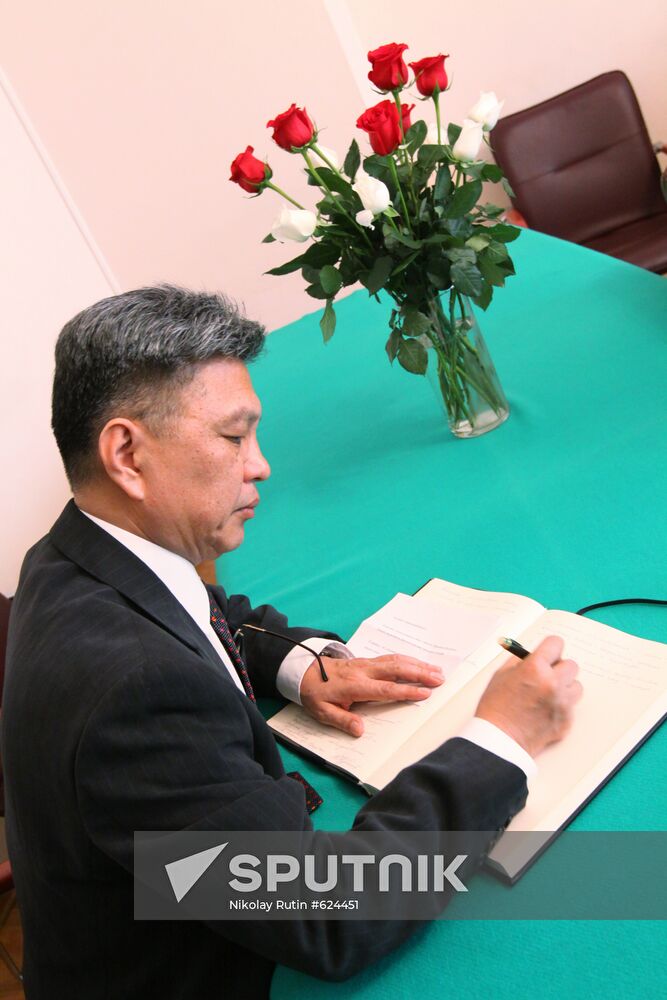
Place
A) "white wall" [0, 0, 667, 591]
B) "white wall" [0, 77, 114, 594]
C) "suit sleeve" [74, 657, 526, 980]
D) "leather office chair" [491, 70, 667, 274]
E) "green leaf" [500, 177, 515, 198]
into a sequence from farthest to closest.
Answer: "leather office chair" [491, 70, 667, 274] < "white wall" [0, 0, 667, 591] < "white wall" [0, 77, 114, 594] < "green leaf" [500, 177, 515, 198] < "suit sleeve" [74, 657, 526, 980]

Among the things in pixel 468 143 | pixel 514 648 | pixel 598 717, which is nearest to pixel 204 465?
pixel 514 648

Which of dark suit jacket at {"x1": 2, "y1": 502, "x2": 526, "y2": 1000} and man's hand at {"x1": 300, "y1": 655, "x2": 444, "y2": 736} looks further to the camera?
man's hand at {"x1": 300, "y1": 655, "x2": 444, "y2": 736}

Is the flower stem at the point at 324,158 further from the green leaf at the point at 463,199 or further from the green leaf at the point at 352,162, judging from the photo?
the green leaf at the point at 463,199

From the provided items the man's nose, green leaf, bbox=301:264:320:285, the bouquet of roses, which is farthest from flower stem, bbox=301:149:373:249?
the man's nose

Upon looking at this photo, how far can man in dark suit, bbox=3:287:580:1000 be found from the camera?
910 millimetres

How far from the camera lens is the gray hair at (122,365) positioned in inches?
44.1

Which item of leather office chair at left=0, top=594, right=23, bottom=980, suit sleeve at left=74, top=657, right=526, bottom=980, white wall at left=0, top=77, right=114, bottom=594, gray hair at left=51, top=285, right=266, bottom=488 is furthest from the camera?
white wall at left=0, top=77, right=114, bottom=594

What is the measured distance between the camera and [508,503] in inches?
67.1

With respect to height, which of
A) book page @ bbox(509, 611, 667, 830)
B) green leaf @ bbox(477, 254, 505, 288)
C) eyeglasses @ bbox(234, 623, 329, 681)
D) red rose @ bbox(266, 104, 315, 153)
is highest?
red rose @ bbox(266, 104, 315, 153)

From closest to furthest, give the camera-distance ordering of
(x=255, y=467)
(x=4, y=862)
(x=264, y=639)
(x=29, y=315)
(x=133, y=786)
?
(x=133, y=786)
(x=255, y=467)
(x=264, y=639)
(x=4, y=862)
(x=29, y=315)

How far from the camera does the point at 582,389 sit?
2.00m

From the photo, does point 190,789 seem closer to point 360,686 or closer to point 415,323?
point 360,686

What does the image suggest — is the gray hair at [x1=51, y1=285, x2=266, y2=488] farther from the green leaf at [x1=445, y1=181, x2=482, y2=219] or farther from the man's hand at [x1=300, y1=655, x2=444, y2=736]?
the green leaf at [x1=445, y1=181, x2=482, y2=219]

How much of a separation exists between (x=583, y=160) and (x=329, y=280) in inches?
127
